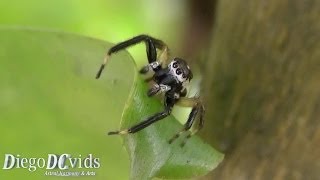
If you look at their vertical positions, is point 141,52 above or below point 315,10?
below

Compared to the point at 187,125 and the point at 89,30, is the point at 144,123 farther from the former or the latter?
the point at 89,30

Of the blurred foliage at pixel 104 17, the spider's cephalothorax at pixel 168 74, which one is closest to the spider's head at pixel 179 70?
the spider's cephalothorax at pixel 168 74

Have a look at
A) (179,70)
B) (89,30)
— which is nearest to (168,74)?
(179,70)

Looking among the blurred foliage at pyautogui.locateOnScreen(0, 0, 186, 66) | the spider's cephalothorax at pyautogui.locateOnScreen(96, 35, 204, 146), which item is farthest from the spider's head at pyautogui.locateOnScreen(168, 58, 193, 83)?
the blurred foliage at pyautogui.locateOnScreen(0, 0, 186, 66)

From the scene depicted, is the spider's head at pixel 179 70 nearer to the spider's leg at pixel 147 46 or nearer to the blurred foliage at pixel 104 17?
the spider's leg at pixel 147 46

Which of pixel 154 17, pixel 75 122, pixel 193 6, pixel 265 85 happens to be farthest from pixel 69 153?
pixel 193 6

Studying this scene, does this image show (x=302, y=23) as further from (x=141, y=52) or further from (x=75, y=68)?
(x=141, y=52)
